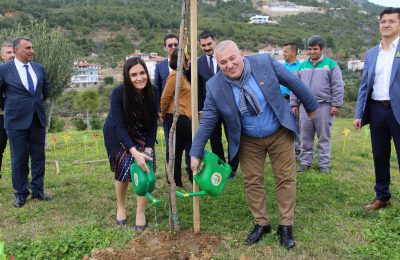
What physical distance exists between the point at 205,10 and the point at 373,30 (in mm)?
37515

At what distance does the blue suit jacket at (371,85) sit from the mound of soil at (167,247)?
2.23m

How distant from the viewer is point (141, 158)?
12.2 feet

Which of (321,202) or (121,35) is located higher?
(121,35)

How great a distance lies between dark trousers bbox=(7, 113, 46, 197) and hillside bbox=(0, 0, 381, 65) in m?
46.9

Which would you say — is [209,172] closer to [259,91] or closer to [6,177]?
[259,91]

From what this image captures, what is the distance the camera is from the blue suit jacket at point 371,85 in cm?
393

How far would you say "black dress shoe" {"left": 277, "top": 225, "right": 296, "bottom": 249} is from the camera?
139 inches

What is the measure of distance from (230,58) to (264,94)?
444mm

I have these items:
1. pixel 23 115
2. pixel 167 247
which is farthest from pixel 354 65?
pixel 167 247

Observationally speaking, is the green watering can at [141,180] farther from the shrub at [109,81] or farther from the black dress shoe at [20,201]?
the shrub at [109,81]

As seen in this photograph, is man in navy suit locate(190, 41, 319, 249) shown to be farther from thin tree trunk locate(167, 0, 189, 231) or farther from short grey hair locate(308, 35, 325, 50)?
short grey hair locate(308, 35, 325, 50)

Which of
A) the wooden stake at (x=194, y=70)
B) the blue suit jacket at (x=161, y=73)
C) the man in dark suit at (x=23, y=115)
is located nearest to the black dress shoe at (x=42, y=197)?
the man in dark suit at (x=23, y=115)

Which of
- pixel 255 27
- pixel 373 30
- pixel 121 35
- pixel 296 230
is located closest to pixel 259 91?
pixel 296 230

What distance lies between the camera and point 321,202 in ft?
15.6
